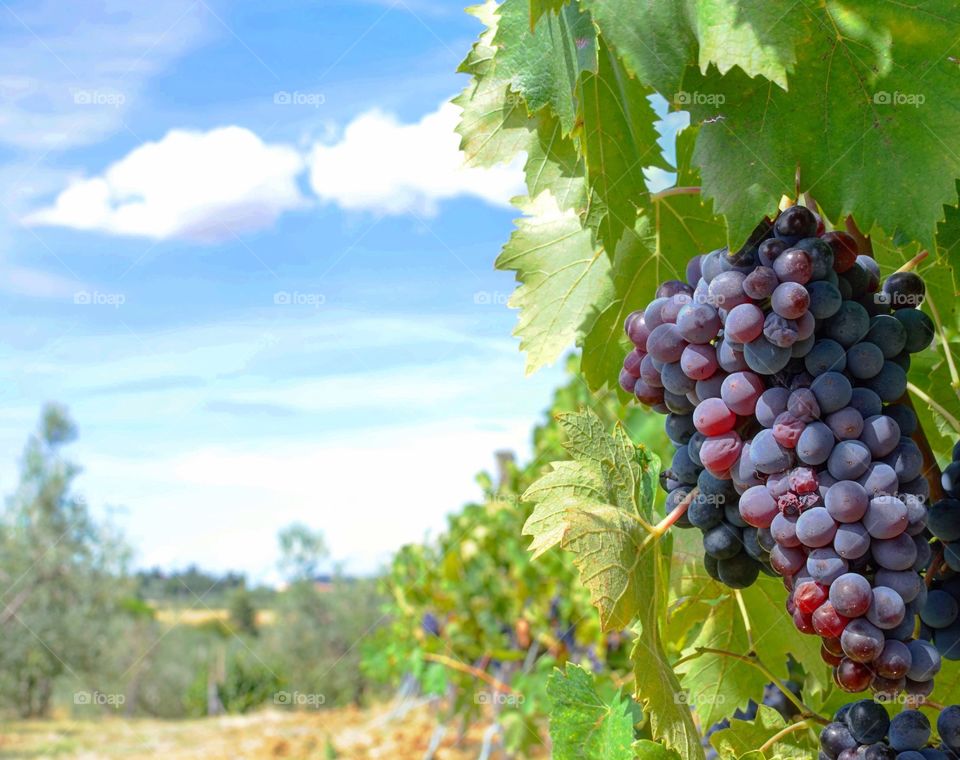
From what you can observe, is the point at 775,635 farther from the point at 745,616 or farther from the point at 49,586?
the point at 49,586

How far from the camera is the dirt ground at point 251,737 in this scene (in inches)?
283

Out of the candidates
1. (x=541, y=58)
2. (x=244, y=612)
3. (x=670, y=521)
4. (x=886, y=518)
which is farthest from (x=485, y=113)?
(x=244, y=612)

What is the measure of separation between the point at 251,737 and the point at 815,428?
9546mm

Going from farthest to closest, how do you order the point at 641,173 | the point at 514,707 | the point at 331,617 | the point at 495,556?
the point at 331,617, the point at 495,556, the point at 514,707, the point at 641,173

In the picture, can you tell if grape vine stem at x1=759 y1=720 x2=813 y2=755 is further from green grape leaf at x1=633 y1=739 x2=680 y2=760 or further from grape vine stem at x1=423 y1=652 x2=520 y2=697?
grape vine stem at x1=423 y1=652 x2=520 y2=697

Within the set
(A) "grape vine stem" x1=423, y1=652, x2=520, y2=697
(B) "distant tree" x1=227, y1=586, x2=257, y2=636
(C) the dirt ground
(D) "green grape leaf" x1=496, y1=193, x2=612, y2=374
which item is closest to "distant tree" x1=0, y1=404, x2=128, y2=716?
(C) the dirt ground

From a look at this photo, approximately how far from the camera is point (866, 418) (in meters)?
0.81

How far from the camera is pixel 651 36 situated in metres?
0.81

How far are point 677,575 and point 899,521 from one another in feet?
1.29

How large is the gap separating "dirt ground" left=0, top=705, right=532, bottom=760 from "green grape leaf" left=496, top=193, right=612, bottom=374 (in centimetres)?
566

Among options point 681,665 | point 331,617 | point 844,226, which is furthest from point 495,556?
point 331,617

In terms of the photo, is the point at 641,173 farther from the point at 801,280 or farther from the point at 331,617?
the point at 331,617

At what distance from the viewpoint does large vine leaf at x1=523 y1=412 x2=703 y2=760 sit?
0.83m

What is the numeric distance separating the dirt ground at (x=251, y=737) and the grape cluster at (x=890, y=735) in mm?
5843
